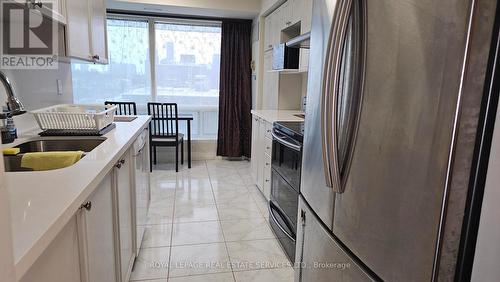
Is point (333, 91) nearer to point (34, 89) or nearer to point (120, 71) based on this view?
point (34, 89)

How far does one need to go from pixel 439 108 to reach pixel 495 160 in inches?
6.1

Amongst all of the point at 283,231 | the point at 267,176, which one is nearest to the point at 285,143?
the point at 283,231

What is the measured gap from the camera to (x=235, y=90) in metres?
5.04

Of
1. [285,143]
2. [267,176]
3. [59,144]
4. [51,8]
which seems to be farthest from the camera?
[267,176]

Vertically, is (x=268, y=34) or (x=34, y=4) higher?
(x=268, y=34)

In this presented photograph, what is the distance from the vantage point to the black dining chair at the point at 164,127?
437cm

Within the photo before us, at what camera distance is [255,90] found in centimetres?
483

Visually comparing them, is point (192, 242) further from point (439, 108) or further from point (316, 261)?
point (439, 108)

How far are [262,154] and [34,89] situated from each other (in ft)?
6.83

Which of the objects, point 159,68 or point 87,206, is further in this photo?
point 159,68

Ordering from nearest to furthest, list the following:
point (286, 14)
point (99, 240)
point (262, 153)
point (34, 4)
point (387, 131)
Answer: point (387, 131), point (99, 240), point (34, 4), point (262, 153), point (286, 14)

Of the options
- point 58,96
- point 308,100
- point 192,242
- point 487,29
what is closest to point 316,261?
point 308,100

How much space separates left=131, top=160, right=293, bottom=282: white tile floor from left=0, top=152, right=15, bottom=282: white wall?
1678mm

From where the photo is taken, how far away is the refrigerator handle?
3.40 feet
